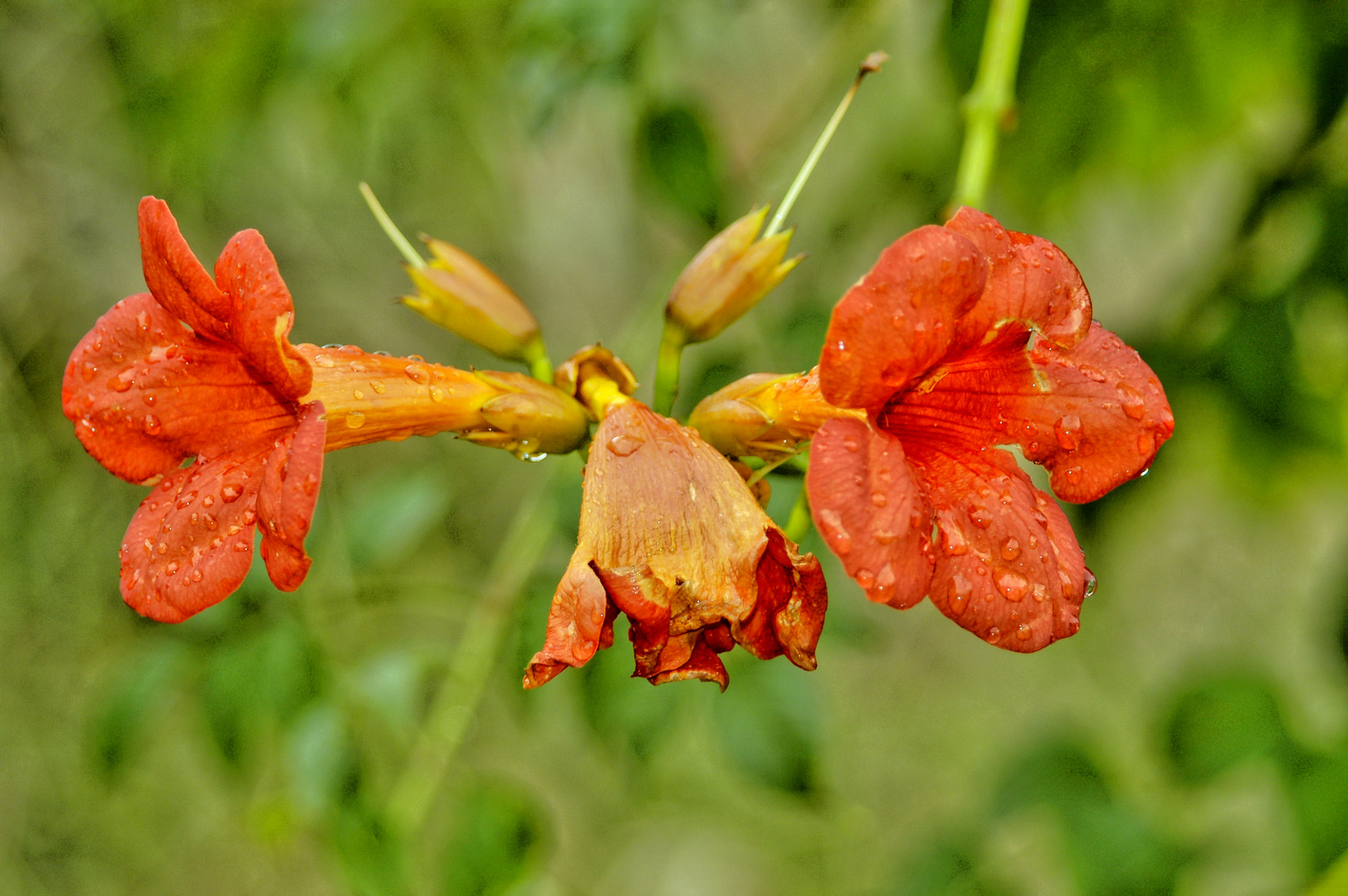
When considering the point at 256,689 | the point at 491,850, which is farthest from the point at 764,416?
the point at 256,689

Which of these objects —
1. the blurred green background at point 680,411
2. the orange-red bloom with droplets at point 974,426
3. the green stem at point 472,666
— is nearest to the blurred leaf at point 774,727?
the blurred green background at point 680,411

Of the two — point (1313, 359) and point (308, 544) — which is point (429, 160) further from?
point (1313, 359)

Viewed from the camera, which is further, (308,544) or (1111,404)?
(308,544)

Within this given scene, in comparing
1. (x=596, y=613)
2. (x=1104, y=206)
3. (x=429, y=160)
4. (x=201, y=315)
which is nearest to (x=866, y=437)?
(x=596, y=613)

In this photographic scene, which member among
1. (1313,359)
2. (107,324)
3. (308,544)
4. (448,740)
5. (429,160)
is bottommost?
(448,740)

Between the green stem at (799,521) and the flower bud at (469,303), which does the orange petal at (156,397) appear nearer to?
the flower bud at (469,303)

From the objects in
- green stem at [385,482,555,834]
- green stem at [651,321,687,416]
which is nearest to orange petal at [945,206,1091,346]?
green stem at [651,321,687,416]
